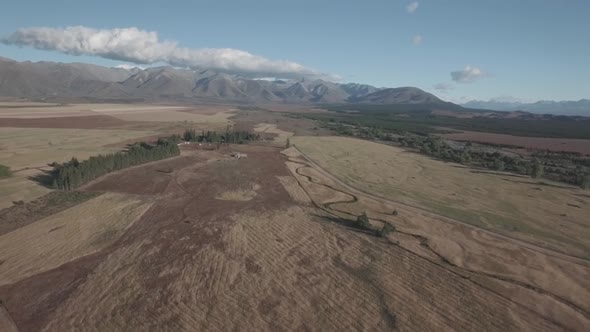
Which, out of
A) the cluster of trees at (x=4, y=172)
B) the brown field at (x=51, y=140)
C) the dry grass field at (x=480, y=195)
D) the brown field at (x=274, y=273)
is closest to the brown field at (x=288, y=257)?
the brown field at (x=274, y=273)

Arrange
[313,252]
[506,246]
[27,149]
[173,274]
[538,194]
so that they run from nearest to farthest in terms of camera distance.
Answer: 1. [173,274]
2. [313,252]
3. [506,246]
4. [538,194]
5. [27,149]

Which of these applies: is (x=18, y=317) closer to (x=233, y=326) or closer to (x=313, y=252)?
(x=233, y=326)

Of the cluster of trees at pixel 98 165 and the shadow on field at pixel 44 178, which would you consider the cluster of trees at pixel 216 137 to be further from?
the shadow on field at pixel 44 178

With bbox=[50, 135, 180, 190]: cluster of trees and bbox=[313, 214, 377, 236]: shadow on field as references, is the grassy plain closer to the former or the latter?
bbox=[50, 135, 180, 190]: cluster of trees

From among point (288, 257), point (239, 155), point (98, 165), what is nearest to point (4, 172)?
point (98, 165)

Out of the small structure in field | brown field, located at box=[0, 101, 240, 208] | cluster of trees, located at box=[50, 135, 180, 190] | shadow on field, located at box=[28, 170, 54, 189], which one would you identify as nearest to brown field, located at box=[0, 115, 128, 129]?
brown field, located at box=[0, 101, 240, 208]

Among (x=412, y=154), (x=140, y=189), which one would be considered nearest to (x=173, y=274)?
(x=140, y=189)
